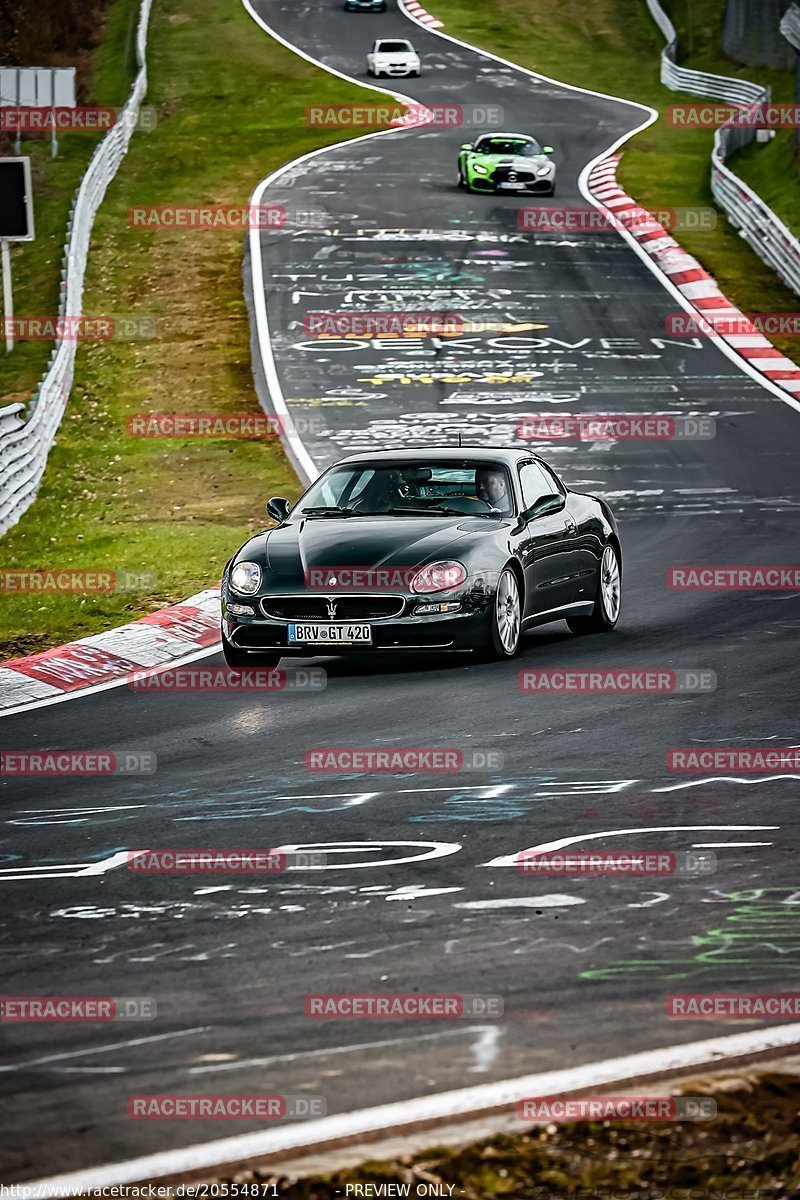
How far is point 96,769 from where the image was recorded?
1002 centimetres

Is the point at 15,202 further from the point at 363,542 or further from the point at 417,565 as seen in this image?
the point at 417,565

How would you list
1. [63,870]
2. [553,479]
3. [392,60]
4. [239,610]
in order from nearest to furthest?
[63,870] < [239,610] < [553,479] < [392,60]

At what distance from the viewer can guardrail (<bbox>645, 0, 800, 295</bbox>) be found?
34.2 metres

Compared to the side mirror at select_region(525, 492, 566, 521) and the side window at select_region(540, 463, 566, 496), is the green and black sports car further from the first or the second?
the side mirror at select_region(525, 492, 566, 521)

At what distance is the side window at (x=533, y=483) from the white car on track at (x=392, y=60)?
45913 millimetres

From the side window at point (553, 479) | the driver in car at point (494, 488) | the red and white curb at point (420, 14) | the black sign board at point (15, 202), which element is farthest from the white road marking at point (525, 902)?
the red and white curb at point (420, 14)

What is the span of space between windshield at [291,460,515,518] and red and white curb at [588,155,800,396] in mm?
14089

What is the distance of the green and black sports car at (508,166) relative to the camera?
40469 mm

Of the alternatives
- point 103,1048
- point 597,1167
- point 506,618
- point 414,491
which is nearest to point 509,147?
point 414,491

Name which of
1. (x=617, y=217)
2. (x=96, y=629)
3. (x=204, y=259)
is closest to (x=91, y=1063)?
(x=96, y=629)

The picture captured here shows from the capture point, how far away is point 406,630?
1243 centimetres

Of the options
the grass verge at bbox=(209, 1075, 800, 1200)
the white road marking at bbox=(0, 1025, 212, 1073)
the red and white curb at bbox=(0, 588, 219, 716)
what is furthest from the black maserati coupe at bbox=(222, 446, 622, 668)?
the grass verge at bbox=(209, 1075, 800, 1200)

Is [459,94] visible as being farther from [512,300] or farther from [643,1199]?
[643,1199]

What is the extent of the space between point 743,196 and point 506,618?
26.6 metres
